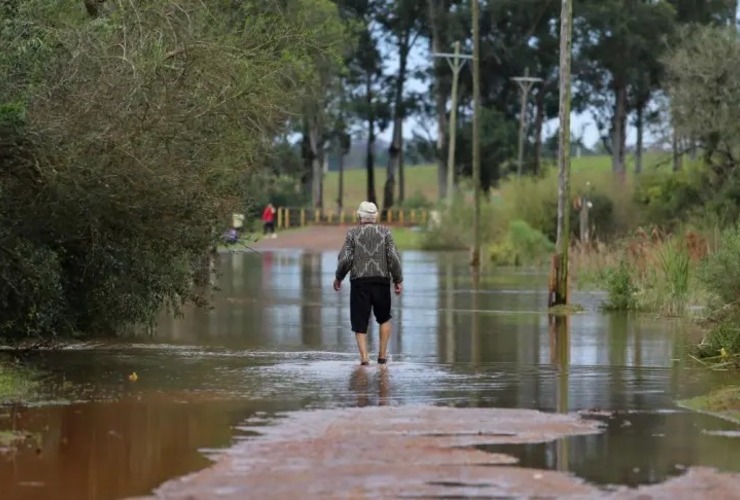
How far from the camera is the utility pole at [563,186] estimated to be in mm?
24911

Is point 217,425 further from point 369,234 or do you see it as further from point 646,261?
point 646,261

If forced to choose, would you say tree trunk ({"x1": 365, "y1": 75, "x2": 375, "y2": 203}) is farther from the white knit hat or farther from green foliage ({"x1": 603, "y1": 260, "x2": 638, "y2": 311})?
the white knit hat

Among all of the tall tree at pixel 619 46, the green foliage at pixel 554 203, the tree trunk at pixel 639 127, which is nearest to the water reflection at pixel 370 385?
the green foliage at pixel 554 203

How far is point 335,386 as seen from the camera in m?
14.1

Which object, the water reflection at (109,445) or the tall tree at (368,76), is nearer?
the water reflection at (109,445)

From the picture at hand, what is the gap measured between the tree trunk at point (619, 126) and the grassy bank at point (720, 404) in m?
77.2

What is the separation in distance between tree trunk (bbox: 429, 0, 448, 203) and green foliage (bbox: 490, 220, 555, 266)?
37.3 m

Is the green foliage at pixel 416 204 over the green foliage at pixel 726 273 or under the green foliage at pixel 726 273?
over

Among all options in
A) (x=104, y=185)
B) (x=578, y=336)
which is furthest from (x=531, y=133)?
(x=104, y=185)

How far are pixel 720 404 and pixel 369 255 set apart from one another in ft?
16.1

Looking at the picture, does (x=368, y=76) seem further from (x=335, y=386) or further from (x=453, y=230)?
(x=335, y=386)

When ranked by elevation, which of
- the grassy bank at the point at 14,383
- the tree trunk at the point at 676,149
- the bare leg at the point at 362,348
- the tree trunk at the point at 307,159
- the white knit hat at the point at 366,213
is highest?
the tree trunk at the point at 307,159

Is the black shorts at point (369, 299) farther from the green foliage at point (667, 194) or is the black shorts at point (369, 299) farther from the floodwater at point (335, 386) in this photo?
the green foliage at point (667, 194)

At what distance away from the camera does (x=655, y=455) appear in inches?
402
